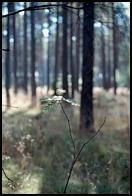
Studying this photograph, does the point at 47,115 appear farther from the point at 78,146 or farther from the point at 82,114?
the point at 78,146

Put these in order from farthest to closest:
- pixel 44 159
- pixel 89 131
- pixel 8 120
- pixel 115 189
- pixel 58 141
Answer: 1. pixel 8 120
2. pixel 89 131
3. pixel 58 141
4. pixel 44 159
5. pixel 115 189

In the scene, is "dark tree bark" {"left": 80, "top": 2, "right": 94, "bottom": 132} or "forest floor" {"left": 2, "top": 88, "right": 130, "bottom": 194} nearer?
"forest floor" {"left": 2, "top": 88, "right": 130, "bottom": 194}

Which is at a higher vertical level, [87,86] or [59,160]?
[87,86]

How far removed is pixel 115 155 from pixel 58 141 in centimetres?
170

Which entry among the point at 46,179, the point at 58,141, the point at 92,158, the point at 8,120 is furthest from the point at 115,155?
the point at 8,120

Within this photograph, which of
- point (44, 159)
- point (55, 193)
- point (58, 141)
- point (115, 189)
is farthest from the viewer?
point (58, 141)

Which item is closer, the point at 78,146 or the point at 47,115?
the point at 78,146

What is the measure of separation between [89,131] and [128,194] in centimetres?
420

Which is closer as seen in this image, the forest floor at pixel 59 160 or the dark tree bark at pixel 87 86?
the forest floor at pixel 59 160

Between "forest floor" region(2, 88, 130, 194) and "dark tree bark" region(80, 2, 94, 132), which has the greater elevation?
"dark tree bark" region(80, 2, 94, 132)

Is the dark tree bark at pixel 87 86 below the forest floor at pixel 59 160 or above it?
above

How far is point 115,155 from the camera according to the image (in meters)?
9.60

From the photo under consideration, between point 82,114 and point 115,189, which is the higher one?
point 82,114

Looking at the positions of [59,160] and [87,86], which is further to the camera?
[87,86]
